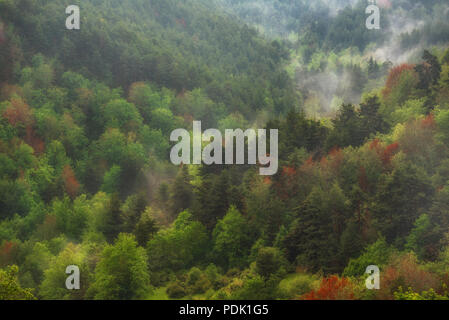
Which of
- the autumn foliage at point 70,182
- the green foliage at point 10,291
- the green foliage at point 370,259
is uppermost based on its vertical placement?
the autumn foliage at point 70,182

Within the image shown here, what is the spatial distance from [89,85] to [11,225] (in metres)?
61.6

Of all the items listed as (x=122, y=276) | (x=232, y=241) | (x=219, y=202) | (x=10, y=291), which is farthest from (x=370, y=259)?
(x=10, y=291)

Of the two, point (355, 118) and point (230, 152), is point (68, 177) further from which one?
point (355, 118)

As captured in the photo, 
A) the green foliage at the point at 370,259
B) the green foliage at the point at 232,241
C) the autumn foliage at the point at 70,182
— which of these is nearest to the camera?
the green foliage at the point at 370,259

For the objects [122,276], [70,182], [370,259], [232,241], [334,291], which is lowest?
[122,276]

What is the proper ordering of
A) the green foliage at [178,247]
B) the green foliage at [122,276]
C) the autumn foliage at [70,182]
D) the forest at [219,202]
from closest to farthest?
the forest at [219,202]
the green foliage at [122,276]
the green foliage at [178,247]
the autumn foliage at [70,182]

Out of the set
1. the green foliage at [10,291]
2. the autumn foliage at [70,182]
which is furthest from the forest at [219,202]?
the autumn foliage at [70,182]

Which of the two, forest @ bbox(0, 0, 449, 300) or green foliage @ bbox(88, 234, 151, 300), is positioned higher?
forest @ bbox(0, 0, 449, 300)

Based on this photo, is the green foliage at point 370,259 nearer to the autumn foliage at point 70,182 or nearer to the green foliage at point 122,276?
the green foliage at point 122,276

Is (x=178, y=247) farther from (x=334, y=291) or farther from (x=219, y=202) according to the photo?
(x=334, y=291)

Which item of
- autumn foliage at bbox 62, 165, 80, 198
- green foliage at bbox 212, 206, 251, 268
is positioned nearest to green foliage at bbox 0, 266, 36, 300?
green foliage at bbox 212, 206, 251, 268

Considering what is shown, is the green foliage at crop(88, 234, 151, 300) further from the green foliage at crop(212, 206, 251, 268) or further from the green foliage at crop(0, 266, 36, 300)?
the green foliage at crop(0, 266, 36, 300)
